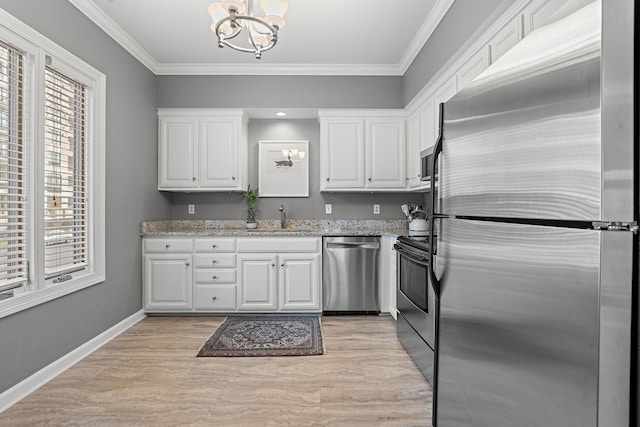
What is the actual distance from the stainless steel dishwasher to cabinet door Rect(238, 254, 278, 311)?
1.76ft

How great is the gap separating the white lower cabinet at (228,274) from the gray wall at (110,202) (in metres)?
0.25

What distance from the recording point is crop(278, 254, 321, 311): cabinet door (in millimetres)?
3867

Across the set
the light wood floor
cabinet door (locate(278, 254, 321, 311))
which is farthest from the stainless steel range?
cabinet door (locate(278, 254, 321, 311))

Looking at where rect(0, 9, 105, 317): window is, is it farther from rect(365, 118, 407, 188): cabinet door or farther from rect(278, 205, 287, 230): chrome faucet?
rect(365, 118, 407, 188): cabinet door

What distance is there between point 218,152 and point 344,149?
55.2 inches

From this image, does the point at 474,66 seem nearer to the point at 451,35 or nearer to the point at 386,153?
the point at 451,35

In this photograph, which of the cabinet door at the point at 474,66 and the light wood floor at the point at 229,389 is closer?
the light wood floor at the point at 229,389

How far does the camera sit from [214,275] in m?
3.87

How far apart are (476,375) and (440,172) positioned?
68 centimetres

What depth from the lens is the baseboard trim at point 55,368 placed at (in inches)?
85.2

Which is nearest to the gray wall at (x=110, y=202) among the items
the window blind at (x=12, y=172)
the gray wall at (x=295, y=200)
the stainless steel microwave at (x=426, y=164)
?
the window blind at (x=12, y=172)

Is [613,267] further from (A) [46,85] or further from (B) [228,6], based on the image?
(A) [46,85]

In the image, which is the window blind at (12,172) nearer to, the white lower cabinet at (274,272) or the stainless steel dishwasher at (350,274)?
the white lower cabinet at (274,272)

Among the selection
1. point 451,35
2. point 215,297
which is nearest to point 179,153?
point 215,297
